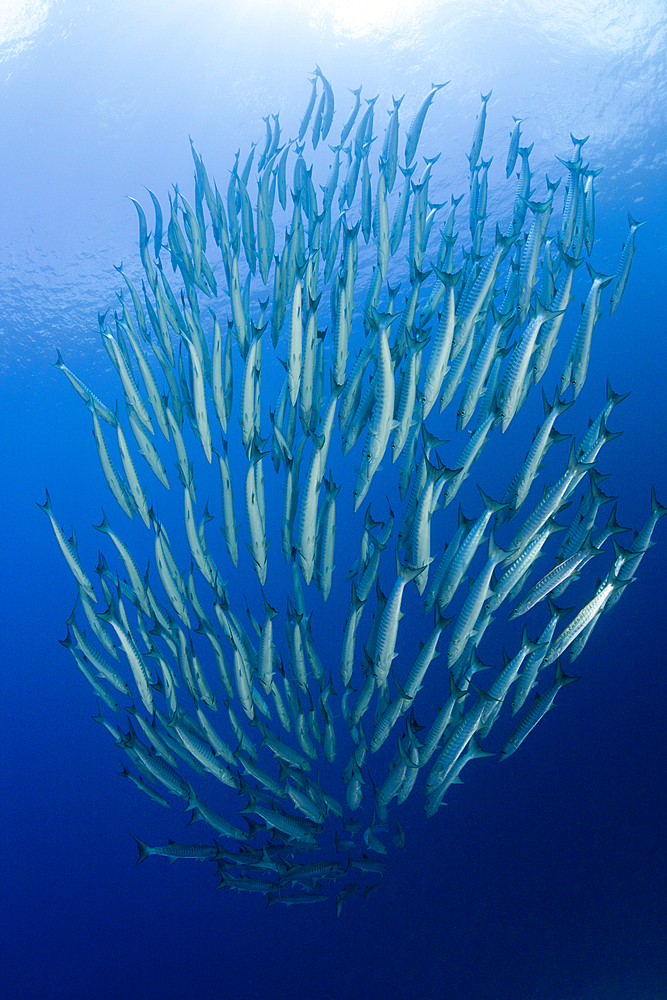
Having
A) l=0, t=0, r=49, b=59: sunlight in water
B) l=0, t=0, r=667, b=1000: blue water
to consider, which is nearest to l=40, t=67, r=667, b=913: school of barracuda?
l=0, t=0, r=667, b=1000: blue water

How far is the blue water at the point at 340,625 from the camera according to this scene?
9.00 metres

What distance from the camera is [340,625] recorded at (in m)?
17.0

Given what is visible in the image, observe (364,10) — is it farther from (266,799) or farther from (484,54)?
(266,799)

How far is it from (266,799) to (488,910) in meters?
8.10

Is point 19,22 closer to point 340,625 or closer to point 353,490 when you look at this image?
point 353,490

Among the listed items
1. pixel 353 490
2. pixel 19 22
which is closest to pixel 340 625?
pixel 353 490

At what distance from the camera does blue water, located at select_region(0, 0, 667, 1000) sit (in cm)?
900

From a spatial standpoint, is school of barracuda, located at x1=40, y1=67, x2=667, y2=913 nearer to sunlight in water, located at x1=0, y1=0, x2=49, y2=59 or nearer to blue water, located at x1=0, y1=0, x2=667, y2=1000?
blue water, located at x1=0, y1=0, x2=667, y2=1000

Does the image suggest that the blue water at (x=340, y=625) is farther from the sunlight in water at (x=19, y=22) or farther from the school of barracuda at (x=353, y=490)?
the school of barracuda at (x=353, y=490)

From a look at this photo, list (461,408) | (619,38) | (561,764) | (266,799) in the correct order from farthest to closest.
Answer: (619,38) → (561,764) → (266,799) → (461,408)

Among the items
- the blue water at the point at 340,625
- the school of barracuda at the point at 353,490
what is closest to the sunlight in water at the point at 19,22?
the blue water at the point at 340,625

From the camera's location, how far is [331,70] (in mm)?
13781

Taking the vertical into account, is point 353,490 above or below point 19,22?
below

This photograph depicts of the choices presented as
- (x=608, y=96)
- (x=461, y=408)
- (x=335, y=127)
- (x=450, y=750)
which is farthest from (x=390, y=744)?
(x=608, y=96)
